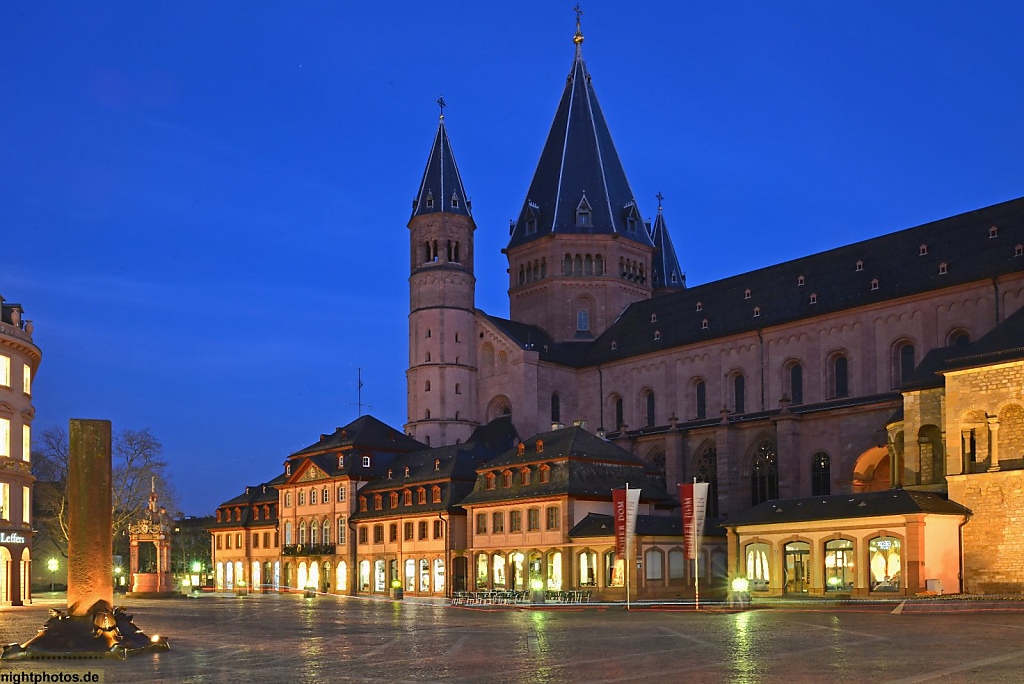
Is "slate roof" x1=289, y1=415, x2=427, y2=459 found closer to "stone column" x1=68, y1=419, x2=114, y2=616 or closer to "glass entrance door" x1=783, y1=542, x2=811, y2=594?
"glass entrance door" x1=783, y1=542, x2=811, y2=594

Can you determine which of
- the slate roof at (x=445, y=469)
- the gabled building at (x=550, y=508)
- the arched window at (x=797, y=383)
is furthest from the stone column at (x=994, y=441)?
the slate roof at (x=445, y=469)

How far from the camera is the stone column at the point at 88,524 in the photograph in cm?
2661

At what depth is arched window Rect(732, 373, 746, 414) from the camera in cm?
8388

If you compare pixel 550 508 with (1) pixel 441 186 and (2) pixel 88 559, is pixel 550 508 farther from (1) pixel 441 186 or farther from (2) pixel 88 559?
(2) pixel 88 559

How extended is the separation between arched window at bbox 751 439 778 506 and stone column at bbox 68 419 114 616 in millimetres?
56431

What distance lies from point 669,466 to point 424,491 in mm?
16483

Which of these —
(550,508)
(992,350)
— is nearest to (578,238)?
(550,508)

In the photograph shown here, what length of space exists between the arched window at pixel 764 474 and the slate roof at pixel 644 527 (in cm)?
847

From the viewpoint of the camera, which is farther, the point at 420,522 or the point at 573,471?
the point at 420,522

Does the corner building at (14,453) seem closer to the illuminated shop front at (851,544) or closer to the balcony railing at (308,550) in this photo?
the balcony railing at (308,550)

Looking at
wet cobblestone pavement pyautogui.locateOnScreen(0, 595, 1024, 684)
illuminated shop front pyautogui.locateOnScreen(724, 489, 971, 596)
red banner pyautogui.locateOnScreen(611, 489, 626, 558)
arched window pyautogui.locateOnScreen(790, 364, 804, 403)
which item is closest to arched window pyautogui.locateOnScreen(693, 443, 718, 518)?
arched window pyautogui.locateOnScreen(790, 364, 804, 403)

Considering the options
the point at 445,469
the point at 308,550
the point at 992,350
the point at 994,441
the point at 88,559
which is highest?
the point at 992,350

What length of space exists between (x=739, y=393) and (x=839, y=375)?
805 cm

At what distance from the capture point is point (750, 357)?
274 ft
